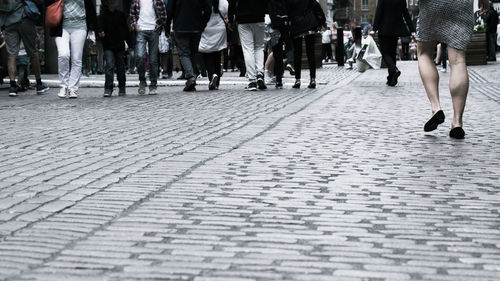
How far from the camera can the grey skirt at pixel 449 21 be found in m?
7.59

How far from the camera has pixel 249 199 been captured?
477 centimetres

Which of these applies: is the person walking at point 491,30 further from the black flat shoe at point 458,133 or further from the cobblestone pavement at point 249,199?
the black flat shoe at point 458,133

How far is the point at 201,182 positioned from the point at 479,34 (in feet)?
72.6

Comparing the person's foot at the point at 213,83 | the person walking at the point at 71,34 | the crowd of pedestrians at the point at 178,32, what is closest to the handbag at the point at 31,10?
the crowd of pedestrians at the point at 178,32

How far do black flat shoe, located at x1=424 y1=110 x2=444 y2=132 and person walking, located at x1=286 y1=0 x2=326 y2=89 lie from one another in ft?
23.0

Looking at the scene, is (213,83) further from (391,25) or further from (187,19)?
(391,25)

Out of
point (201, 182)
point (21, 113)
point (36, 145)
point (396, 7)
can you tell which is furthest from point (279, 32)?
point (201, 182)

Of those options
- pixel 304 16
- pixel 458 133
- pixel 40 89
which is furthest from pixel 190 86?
pixel 458 133

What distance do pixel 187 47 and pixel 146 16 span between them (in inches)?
45.3

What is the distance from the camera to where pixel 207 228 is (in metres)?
4.08

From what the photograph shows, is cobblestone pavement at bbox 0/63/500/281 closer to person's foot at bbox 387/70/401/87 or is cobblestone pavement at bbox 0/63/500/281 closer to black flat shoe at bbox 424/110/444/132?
black flat shoe at bbox 424/110/444/132

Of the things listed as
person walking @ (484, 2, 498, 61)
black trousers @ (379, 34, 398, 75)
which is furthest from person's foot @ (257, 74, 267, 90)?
person walking @ (484, 2, 498, 61)

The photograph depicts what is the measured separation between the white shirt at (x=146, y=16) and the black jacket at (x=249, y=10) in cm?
132

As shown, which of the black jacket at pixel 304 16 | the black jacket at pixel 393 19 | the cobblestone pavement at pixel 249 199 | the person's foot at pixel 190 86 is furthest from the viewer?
the black jacket at pixel 393 19
